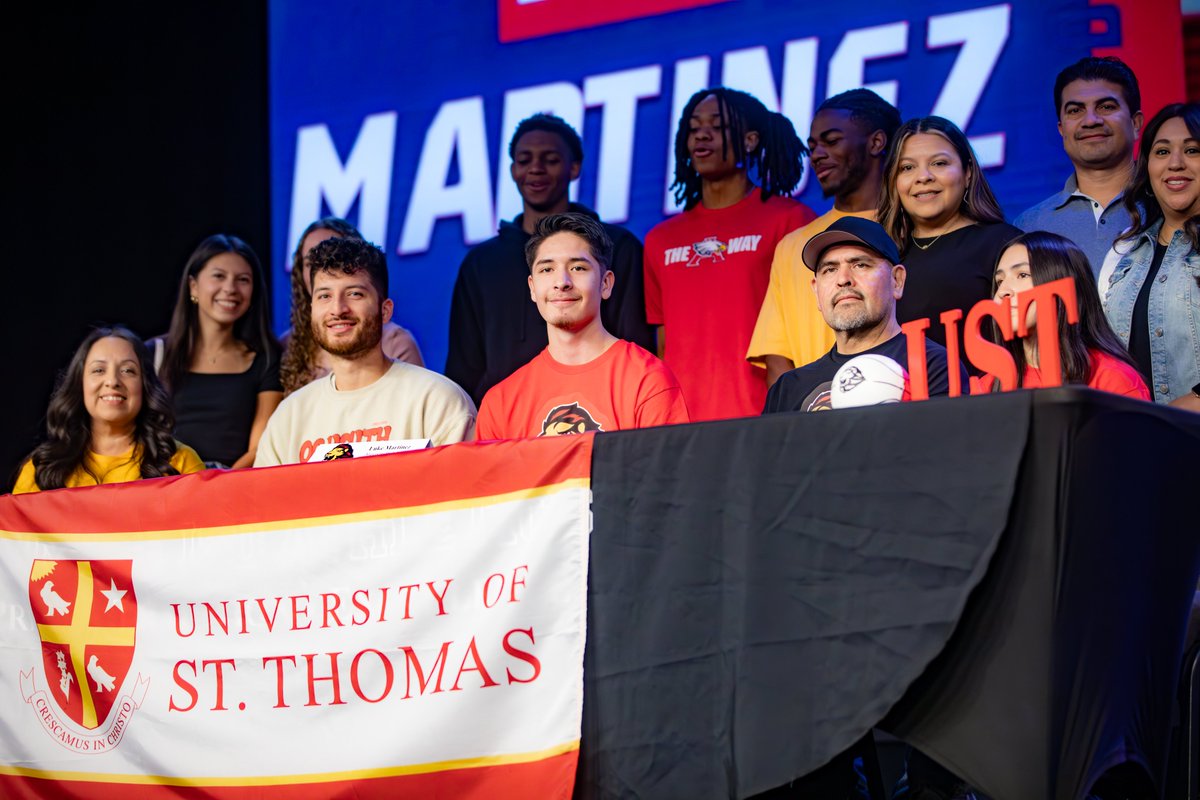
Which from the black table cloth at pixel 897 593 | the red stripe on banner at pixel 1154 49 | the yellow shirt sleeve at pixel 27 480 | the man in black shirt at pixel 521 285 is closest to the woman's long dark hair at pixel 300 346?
the man in black shirt at pixel 521 285

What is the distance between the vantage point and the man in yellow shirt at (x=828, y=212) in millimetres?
3879

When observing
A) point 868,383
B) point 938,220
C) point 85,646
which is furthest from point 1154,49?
point 85,646

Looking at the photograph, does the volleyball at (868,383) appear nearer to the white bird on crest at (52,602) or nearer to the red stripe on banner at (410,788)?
the red stripe on banner at (410,788)

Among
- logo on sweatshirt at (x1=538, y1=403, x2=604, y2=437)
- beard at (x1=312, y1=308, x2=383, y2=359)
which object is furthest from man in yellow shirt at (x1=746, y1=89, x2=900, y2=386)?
beard at (x1=312, y1=308, x2=383, y2=359)

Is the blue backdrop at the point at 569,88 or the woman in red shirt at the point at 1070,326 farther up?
the blue backdrop at the point at 569,88

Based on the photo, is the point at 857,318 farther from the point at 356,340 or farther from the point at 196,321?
the point at 196,321

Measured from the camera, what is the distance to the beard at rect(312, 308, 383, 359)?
3.64 meters

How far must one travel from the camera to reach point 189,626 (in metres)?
2.78

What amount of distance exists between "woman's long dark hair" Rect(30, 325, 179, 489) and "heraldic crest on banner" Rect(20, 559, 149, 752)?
81 centimetres

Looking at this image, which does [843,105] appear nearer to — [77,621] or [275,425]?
[275,425]

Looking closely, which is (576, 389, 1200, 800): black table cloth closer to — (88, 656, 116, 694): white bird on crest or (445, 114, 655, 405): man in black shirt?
(88, 656, 116, 694): white bird on crest

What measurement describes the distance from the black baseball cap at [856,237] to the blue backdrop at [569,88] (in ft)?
5.65

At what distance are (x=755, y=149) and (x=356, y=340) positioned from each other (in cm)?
168

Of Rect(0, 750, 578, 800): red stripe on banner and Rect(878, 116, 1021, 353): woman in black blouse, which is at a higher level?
Rect(878, 116, 1021, 353): woman in black blouse
